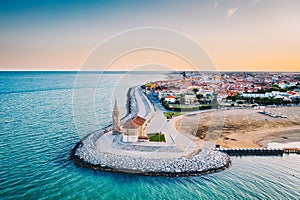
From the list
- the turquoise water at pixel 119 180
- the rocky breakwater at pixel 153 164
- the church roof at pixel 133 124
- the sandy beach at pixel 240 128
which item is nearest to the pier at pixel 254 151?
the turquoise water at pixel 119 180

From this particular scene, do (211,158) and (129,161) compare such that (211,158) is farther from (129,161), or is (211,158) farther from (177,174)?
(129,161)

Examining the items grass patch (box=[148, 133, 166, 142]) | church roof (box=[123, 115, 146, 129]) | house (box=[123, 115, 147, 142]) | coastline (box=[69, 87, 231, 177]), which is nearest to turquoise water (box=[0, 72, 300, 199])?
coastline (box=[69, 87, 231, 177])

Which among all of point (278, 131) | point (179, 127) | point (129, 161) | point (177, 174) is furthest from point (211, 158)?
point (278, 131)

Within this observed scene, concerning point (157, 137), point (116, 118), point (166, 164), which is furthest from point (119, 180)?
point (116, 118)

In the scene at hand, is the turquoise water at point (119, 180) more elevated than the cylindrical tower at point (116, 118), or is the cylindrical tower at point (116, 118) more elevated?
the cylindrical tower at point (116, 118)

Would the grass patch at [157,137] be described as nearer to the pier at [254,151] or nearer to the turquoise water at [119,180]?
the pier at [254,151]

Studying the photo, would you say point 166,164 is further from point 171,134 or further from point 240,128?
point 240,128

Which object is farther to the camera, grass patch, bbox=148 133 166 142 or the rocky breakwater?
grass patch, bbox=148 133 166 142

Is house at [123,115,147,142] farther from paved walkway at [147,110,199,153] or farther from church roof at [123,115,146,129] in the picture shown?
paved walkway at [147,110,199,153]
